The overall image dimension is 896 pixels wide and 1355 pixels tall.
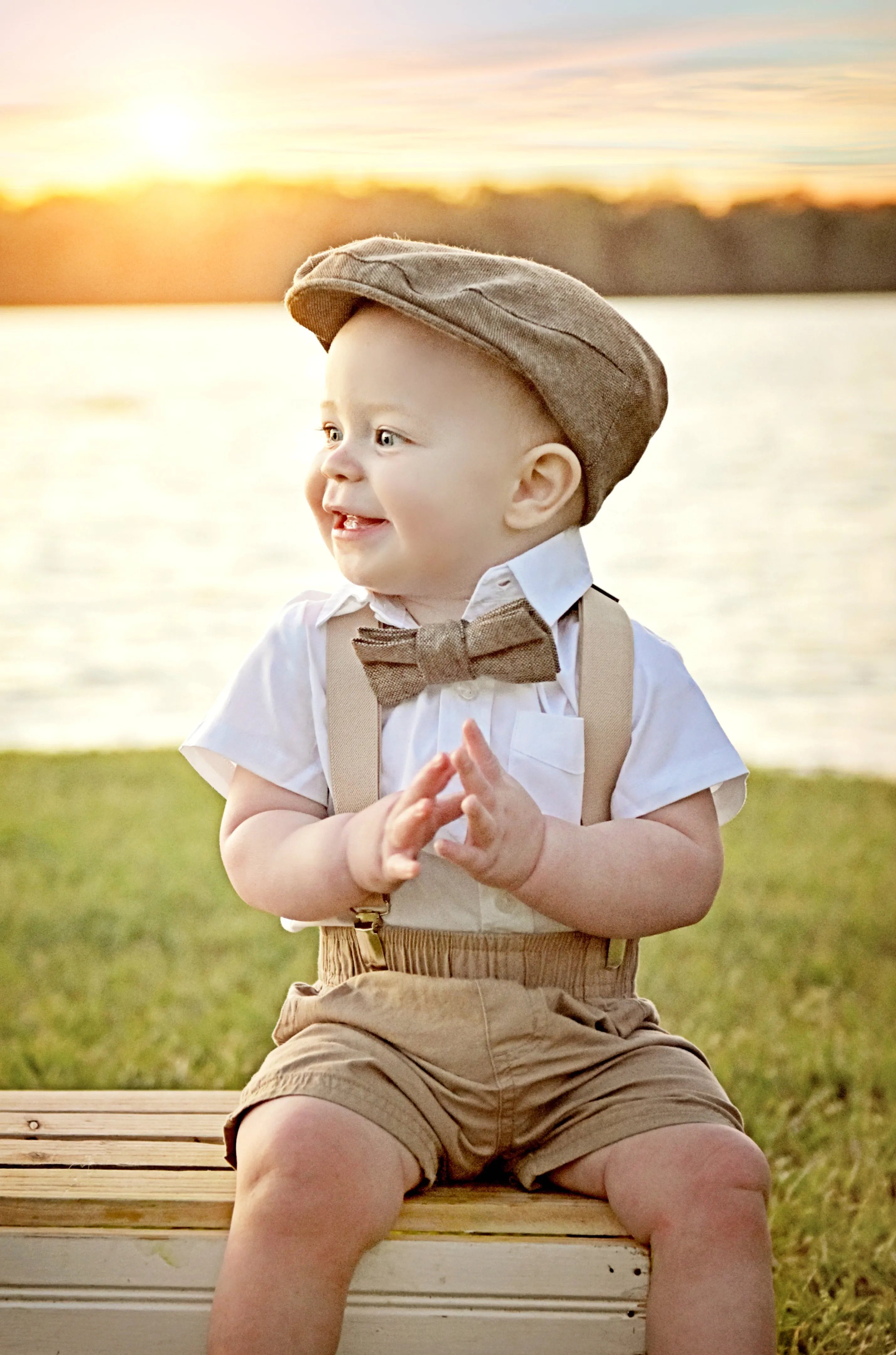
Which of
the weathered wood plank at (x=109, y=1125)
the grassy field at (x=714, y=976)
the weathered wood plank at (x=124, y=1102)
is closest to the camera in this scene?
the weathered wood plank at (x=109, y=1125)

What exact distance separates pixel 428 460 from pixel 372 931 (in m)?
0.61

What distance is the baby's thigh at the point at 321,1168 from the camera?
178 centimetres

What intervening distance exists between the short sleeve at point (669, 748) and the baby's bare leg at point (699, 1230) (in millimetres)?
420

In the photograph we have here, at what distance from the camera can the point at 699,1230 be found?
1795mm

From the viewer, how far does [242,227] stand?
7004mm

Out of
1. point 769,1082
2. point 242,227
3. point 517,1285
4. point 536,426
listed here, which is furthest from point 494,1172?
point 242,227

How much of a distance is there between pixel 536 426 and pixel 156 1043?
210 centimetres

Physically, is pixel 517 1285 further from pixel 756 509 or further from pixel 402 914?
pixel 756 509

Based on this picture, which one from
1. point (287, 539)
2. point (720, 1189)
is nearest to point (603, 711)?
point (720, 1189)

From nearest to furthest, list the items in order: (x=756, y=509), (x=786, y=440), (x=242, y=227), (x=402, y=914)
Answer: (x=402, y=914) < (x=242, y=227) < (x=756, y=509) < (x=786, y=440)

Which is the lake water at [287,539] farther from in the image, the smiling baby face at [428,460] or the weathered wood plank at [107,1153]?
the weathered wood plank at [107,1153]

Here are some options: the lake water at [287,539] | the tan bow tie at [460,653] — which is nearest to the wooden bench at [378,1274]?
the tan bow tie at [460,653]

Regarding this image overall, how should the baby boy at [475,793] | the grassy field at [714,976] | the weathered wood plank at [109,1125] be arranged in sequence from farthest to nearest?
the grassy field at [714,976], the weathered wood plank at [109,1125], the baby boy at [475,793]

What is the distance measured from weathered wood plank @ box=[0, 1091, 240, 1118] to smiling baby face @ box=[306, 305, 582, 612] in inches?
34.0
